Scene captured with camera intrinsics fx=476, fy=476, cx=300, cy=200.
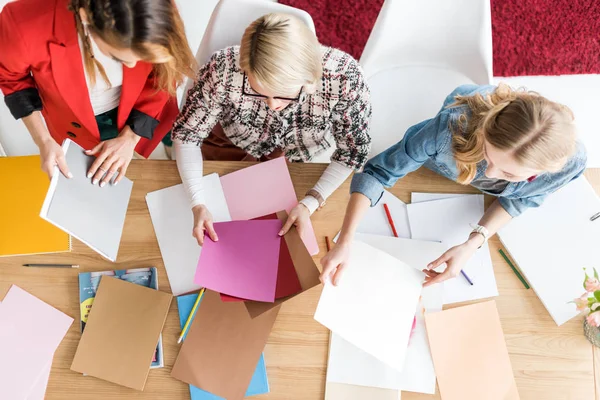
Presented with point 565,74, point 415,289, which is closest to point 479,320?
point 415,289

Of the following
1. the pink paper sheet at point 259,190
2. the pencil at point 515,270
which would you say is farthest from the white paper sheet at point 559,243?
the pink paper sheet at point 259,190

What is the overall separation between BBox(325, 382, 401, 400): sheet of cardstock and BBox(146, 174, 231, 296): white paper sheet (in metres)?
0.41

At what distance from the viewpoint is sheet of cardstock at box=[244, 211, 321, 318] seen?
1.11 meters

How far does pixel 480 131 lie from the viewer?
3.47ft

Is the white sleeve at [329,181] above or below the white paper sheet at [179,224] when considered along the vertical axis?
above

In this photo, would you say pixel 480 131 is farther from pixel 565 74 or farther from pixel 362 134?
pixel 565 74

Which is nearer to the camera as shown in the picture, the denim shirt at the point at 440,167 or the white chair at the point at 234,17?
the denim shirt at the point at 440,167

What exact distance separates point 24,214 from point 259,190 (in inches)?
23.5

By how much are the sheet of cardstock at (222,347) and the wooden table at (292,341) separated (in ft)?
0.11

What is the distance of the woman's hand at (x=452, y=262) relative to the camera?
1.17 meters

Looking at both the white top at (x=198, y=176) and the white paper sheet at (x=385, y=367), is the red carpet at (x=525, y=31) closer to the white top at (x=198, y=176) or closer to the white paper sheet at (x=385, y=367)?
the white top at (x=198, y=176)

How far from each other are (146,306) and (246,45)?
0.66 meters

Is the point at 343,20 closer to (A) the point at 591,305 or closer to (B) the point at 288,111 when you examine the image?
(B) the point at 288,111

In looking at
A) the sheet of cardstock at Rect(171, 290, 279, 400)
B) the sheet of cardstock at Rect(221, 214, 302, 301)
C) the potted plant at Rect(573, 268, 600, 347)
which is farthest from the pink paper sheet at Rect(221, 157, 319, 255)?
the potted plant at Rect(573, 268, 600, 347)
